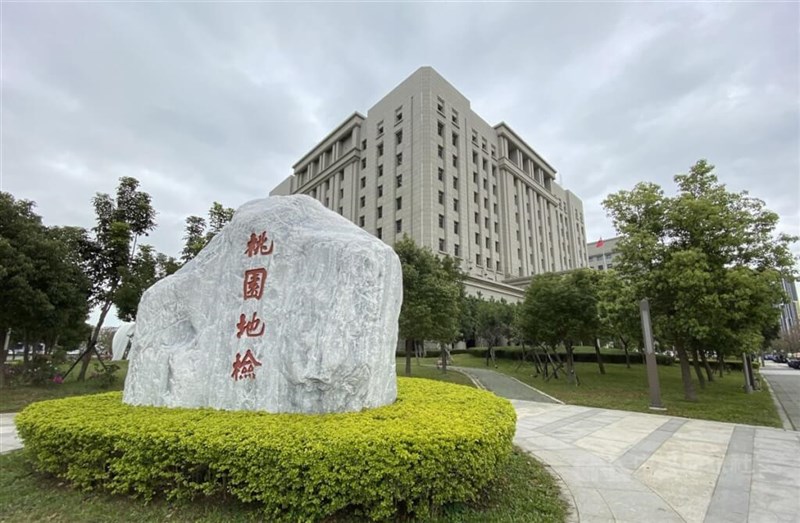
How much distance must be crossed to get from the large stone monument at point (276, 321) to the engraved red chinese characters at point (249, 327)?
13 mm

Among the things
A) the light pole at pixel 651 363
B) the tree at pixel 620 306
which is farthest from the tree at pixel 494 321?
the light pole at pixel 651 363

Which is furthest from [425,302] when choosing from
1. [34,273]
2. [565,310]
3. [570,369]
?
[34,273]

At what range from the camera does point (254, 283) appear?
525cm

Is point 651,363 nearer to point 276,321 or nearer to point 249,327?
point 276,321

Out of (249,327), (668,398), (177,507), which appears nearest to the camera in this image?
(177,507)

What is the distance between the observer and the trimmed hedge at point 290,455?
3148 millimetres

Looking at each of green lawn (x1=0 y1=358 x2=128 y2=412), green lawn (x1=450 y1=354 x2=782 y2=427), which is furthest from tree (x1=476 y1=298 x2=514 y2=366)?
green lawn (x1=0 y1=358 x2=128 y2=412)

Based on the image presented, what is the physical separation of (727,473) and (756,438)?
2602 millimetres

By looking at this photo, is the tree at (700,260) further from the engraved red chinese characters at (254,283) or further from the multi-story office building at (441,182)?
Answer: the multi-story office building at (441,182)

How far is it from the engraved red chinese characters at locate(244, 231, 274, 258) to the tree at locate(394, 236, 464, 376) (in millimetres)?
10101

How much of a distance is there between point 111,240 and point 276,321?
37.9 feet

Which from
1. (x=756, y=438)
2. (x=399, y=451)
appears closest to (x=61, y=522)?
(x=399, y=451)

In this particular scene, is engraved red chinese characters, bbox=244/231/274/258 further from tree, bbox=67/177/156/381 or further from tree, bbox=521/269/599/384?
tree, bbox=521/269/599/384

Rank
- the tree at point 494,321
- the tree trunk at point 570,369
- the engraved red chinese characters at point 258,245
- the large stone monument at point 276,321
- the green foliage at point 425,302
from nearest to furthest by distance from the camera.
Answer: the large stone monument at point 276,321 < the engraved red chinese characters at point 258,245 < the green foliage at point 425,302 < the tree trunk at point 570,369 < the tree at point 494,321
